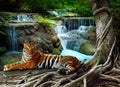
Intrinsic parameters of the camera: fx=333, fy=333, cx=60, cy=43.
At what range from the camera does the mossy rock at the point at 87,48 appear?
1291 cm

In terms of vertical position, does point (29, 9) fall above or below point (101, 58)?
above

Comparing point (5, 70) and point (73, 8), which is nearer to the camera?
point (5, 70)

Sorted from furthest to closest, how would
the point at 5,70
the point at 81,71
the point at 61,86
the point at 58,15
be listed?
the point at 58,15
the point at 5,70
the point at 81,71
the point at 61,86

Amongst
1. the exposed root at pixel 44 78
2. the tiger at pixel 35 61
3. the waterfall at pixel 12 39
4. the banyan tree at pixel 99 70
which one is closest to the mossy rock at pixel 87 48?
→ the waterfall at pixel 12 39

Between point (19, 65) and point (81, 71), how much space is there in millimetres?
2303

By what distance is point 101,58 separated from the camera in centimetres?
750

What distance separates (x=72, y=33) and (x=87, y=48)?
1711 millimetres

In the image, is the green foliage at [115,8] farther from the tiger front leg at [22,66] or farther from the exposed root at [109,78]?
the exposed root at [109,78]

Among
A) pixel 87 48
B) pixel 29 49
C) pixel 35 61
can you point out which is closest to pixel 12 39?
pixel 87 48

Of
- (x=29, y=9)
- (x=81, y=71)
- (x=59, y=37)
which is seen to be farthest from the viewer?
(x=29, y=9)

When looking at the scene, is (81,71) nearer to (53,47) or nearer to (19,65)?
(19,65)

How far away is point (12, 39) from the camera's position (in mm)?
12922

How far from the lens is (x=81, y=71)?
24.5 ft

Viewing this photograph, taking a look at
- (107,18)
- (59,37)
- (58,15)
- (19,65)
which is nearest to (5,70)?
(19,65)
